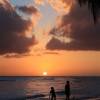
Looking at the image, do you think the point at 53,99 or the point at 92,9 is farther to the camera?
the point at 53,99

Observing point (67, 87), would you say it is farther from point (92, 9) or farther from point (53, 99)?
point (92, 9)

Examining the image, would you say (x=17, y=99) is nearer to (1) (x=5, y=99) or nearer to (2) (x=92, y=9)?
(1) (x=5, y=99)

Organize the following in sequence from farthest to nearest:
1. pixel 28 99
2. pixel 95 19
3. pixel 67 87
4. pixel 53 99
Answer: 1. pixel 28 99
2. pixel 53 99
3. pixel 67 87
4. pixel 95 19

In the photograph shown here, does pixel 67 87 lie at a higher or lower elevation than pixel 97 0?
lower

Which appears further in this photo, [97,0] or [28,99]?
[28,99]

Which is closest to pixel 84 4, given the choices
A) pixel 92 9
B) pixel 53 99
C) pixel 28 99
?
pixel 92 9

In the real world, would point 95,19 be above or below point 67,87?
above

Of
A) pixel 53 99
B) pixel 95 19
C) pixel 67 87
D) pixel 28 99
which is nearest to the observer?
pixel 95 19

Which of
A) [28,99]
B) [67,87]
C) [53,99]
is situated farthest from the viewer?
[28,99]

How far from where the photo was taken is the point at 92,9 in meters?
18.3

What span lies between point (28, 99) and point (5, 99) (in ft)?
10.0

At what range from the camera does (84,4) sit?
18172mm

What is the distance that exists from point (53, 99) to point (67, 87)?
409cm

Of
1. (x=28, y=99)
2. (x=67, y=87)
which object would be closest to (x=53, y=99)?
(x=67, y=87)
